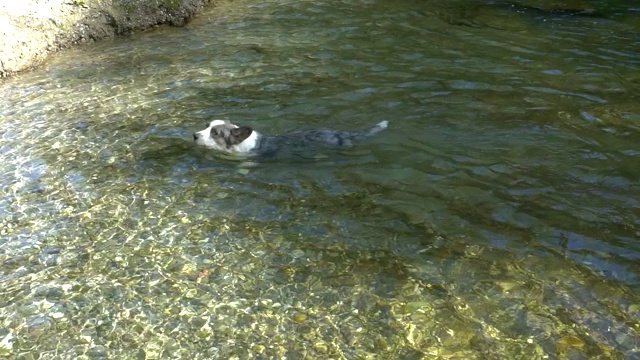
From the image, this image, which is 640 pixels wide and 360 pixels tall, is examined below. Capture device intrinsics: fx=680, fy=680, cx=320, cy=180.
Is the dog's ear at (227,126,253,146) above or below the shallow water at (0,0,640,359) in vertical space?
above

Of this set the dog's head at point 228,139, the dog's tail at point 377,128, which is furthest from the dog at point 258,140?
the dog's tail at point 377,128

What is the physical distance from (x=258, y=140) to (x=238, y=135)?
24cm

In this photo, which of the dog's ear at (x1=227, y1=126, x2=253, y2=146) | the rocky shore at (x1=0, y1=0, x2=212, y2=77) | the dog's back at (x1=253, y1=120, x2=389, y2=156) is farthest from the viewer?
the rocky shore at (x1=0, y1=0, x2=212, y2=77)

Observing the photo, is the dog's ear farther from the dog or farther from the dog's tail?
the dog's tail

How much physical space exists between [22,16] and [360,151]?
303 inches

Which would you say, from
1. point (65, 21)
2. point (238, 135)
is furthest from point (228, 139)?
point (65, 21)

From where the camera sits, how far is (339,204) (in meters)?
6.85

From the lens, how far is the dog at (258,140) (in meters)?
7.86

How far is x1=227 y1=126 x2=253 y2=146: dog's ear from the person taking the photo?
7.95 m

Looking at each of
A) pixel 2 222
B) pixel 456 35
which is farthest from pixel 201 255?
pixel 456 35

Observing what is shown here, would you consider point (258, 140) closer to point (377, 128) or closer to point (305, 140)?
point (305, 140)

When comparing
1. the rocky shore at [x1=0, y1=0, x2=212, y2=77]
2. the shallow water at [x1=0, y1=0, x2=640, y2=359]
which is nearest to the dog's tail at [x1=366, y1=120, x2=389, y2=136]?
the shallow water at [x1=0, y1=0, x2=640, y2=359]

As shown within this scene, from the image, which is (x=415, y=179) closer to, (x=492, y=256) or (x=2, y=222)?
(x=492, y=256)

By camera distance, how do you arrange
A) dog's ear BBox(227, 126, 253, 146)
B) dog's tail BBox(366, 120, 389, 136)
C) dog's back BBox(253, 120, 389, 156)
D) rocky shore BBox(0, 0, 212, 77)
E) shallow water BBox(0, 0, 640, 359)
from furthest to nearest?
rocky shore BBox(0, 0, 212, 77) < dog's tail BBox(366, 120, 389, 136) < dog's ear BBox(227, 126, 253, 146) < dog's back BBox(253, 120, 389, 156) < shallow water BBox(0, 0, 640, 359)
